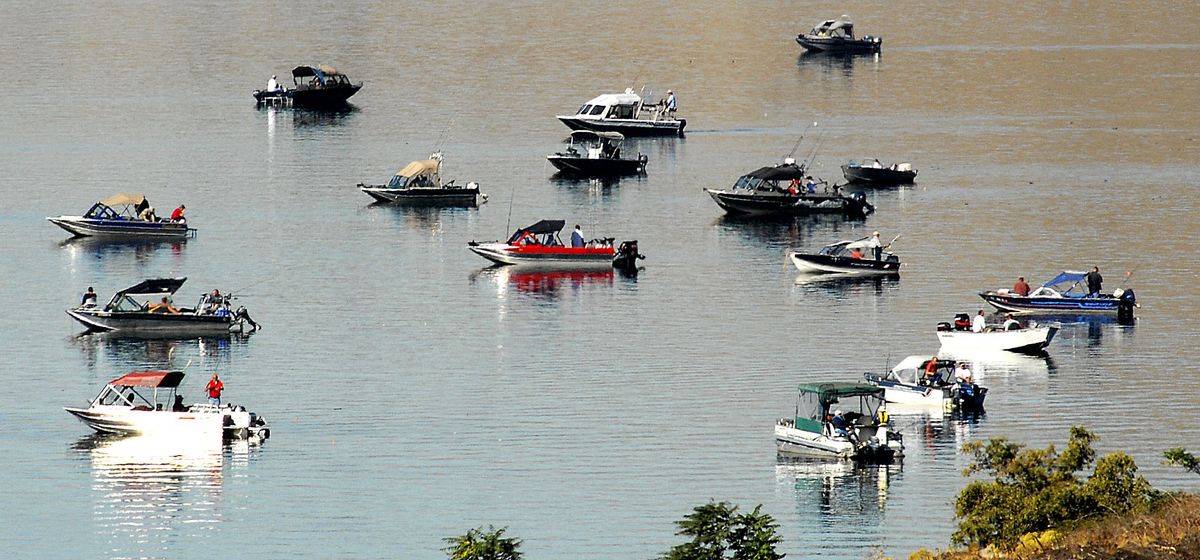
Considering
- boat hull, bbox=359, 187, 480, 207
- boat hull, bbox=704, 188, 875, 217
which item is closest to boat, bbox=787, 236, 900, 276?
boat hull, bbox=704, 188, 875, 217

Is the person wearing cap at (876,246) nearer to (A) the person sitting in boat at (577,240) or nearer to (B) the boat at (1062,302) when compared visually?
(B) the boat at (1062,302)

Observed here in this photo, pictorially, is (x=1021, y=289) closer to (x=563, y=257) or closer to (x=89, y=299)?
(x=563, y=257)

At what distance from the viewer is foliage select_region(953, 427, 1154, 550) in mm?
36188

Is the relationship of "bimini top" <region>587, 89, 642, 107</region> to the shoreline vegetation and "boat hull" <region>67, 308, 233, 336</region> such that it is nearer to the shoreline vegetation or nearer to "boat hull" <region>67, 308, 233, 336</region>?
"boat hull" <region>67, 308, 233, 336</region>

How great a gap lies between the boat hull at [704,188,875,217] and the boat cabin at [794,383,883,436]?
47.7m

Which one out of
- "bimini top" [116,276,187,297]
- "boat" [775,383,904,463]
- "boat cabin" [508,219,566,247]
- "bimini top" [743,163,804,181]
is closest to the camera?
"boat" [775,383,904,463]

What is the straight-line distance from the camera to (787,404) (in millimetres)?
64688

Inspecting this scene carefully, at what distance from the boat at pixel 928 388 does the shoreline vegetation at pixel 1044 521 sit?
23.6m

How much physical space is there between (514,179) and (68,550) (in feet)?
241

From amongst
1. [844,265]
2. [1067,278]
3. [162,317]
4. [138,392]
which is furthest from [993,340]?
[162,317]

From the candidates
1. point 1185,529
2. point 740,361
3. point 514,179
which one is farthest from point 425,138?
point 1185,529

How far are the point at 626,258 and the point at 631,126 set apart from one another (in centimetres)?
5350

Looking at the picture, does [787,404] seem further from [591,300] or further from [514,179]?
[514,179]

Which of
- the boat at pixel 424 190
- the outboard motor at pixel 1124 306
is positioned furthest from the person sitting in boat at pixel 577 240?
the outboard motor at pixel 1124 306
